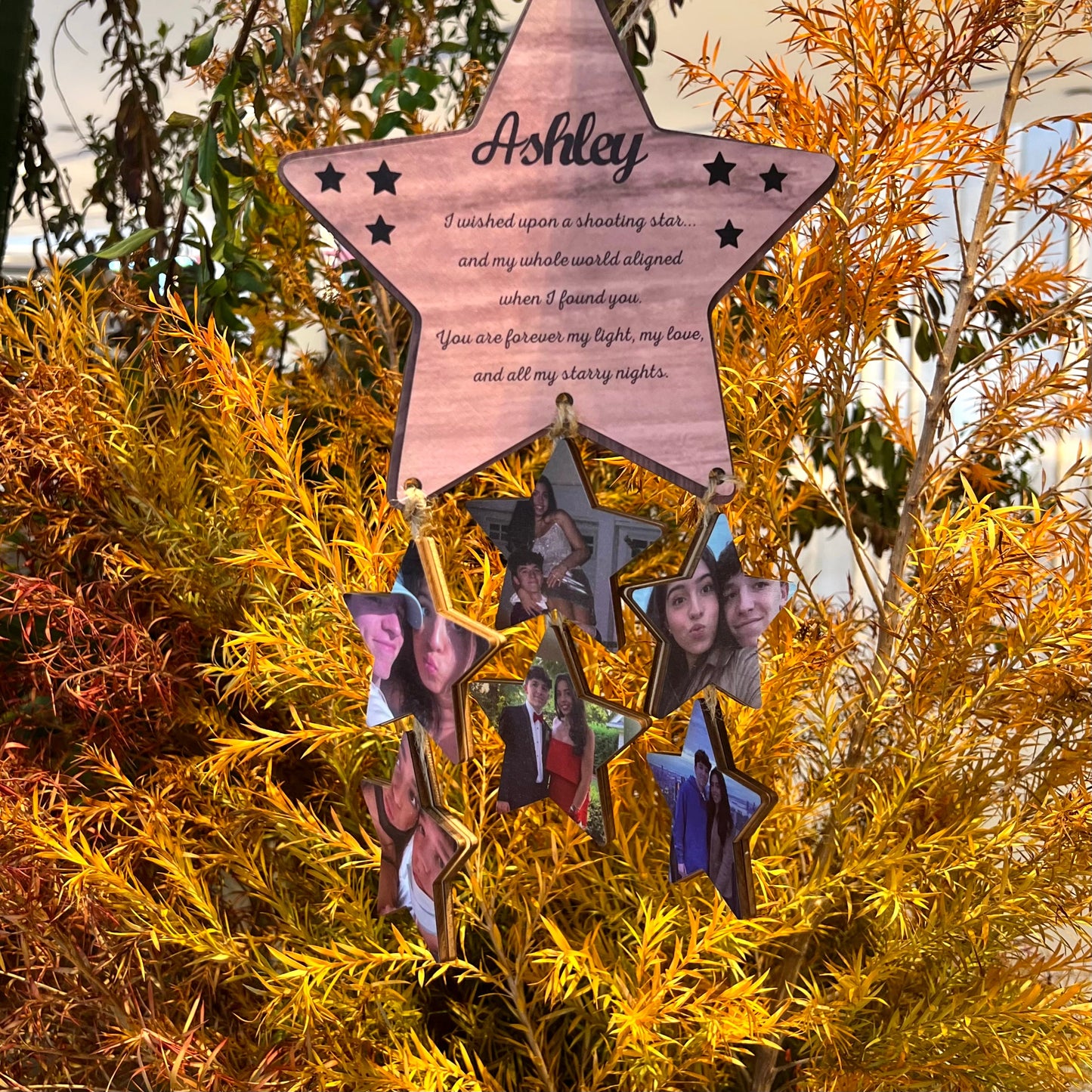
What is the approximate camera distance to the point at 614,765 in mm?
456

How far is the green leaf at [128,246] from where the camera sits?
50cm

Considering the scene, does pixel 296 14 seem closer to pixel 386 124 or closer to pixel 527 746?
pixel 386 124

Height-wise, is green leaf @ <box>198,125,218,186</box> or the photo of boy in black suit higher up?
green leaf @ <box>198,125,218,186</box>

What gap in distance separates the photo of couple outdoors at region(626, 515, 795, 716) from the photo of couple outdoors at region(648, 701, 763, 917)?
21 mm

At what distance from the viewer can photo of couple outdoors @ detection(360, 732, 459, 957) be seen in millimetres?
378

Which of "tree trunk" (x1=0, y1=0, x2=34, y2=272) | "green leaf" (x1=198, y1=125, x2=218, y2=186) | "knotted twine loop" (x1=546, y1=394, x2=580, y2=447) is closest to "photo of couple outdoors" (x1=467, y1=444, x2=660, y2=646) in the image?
"knotted twine loop" (x1=546, y1=394, x2=580, y2=447)

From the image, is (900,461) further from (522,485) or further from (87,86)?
(87,86)

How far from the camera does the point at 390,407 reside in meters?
0.53

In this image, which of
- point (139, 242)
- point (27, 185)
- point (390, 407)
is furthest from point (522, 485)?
point (27, 185)

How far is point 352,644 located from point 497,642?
112 millimetres

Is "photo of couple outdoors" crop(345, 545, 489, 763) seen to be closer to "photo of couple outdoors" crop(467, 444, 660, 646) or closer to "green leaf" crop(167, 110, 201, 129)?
"photo of couple outdoors" crop(467, 444, 660, 646)

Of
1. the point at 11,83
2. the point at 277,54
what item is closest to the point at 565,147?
the point at 277,54

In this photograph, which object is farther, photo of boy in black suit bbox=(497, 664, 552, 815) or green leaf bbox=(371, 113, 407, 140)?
green leaf bbox=(371, 113, 407, 140)

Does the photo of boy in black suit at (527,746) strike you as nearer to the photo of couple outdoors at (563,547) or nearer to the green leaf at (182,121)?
the photo of couple outdoors at (563,547)
